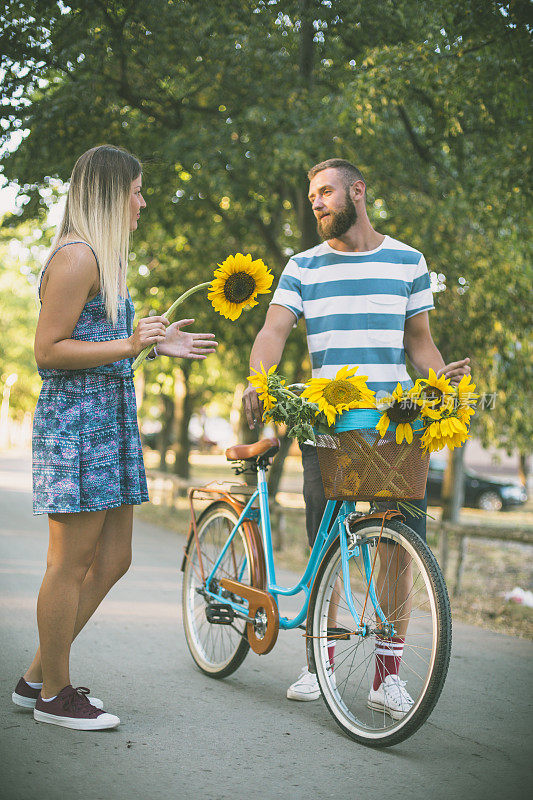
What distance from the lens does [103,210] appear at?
343cm

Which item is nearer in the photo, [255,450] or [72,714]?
[72,714]

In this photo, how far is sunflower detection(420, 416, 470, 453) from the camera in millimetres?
3090

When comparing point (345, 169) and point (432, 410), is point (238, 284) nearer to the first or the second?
point (345, 169)

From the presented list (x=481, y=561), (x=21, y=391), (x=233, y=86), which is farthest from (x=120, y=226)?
(x=21, y=391)

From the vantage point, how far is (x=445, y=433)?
3.08m

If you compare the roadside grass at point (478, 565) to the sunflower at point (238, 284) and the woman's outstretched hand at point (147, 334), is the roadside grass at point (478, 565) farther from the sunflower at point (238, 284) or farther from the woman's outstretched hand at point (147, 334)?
the woman's outstretched hand at point (147, 334)

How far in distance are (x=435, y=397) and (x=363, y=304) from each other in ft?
2.74

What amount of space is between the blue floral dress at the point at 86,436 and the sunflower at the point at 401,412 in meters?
1.08

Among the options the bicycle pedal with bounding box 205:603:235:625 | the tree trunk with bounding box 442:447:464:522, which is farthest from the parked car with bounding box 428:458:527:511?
the bicycle pedal with bounding box 205:603:235:625

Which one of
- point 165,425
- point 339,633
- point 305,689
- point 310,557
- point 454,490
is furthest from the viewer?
point 165,425

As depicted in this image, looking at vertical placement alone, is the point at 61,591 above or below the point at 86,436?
below

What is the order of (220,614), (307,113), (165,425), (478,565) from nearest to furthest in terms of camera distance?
(220,614), (307,113), (478,565), (165,425)

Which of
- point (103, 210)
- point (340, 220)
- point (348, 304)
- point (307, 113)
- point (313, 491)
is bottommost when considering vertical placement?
point (313, 491)

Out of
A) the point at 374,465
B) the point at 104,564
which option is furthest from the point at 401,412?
the point at 104,564
